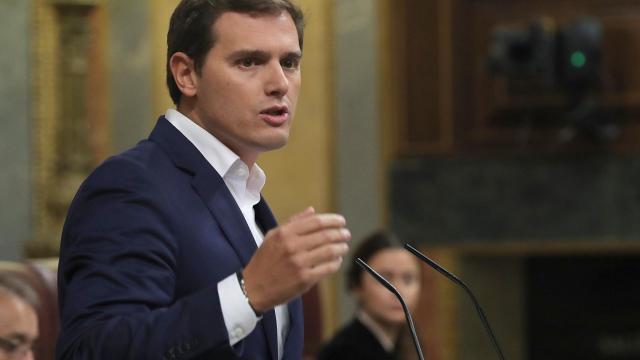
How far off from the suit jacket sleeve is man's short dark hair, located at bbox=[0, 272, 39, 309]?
3.71ft

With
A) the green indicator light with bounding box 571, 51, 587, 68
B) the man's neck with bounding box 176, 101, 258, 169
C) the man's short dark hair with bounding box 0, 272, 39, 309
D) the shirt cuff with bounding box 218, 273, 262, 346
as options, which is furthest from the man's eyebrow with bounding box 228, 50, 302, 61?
the green indicator light with bounding box 571, 51, 587, 68

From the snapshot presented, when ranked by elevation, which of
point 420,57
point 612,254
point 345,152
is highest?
point 420,57

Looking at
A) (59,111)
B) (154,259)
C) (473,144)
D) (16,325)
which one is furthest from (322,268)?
(473,144)

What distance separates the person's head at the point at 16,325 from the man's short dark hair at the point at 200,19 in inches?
36.3

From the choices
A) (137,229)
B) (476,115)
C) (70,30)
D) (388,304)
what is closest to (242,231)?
(137,229)

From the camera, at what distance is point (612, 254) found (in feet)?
26.1

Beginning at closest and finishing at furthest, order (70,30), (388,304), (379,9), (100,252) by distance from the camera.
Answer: (100,252)
(388,304)
(70,30)
(379,9)

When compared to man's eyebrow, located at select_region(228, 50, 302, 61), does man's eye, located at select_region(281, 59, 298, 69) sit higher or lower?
lower

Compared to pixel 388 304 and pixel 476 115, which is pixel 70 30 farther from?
pixel 388 304

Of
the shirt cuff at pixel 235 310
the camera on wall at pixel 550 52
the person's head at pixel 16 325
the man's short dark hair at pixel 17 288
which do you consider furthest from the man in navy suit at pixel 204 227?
the camera on wall at pixel 550 52

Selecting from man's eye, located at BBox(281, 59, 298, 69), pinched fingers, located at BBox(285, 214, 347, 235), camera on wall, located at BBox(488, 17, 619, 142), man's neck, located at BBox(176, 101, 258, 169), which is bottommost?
camera on wall, located at BBox(488, 17, 619, 142)

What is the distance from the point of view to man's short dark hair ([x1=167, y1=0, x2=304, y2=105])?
193 cm

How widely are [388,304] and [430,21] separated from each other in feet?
11.0

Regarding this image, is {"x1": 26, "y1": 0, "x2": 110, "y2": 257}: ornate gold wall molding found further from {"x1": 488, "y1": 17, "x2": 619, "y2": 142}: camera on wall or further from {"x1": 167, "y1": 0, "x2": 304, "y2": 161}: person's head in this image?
{"x1": 167, "y1": 0, "x2": 304, "y2": 161}: person's head
